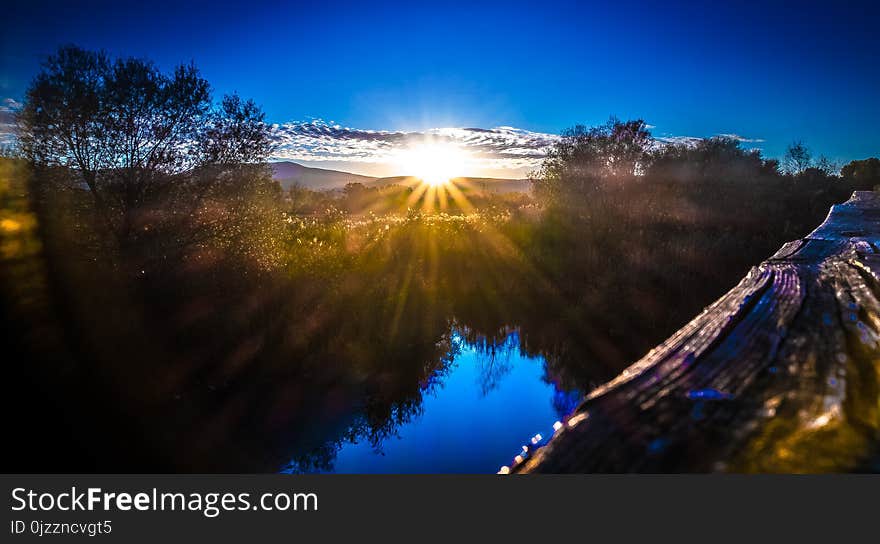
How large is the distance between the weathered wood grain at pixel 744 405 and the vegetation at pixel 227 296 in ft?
14.2

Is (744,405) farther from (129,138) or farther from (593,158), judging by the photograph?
(593,158)

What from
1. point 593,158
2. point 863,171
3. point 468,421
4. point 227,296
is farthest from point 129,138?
point 863,171

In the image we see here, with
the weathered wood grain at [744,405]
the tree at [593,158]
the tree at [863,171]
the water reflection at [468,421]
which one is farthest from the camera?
the tree at [863,171]

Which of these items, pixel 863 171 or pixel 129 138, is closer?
pixel 129 138

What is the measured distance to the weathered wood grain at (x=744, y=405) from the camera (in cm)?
45

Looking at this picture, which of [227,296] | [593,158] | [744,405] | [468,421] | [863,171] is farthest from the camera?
[863,171]

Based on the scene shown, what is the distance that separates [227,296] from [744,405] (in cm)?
831

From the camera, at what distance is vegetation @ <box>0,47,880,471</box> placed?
16.0 feet

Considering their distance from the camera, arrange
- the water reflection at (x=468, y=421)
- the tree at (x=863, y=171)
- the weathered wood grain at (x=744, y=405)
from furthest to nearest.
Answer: the tree at (x=863, y=171) → the water reflection at (x=468, y=421) → the weathered wood grain at (x=744, y=405)

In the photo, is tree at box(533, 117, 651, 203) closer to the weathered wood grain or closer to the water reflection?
the water reflection

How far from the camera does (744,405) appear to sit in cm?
55

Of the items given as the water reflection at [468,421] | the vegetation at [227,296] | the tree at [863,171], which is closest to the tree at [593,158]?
the vegetation at [227,296]

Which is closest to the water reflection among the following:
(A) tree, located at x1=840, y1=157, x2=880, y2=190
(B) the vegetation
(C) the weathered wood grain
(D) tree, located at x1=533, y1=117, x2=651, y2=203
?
(B) the vegetation

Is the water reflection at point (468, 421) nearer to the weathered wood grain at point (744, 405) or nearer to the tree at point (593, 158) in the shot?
the weathered wood grain at point (744, 405)
